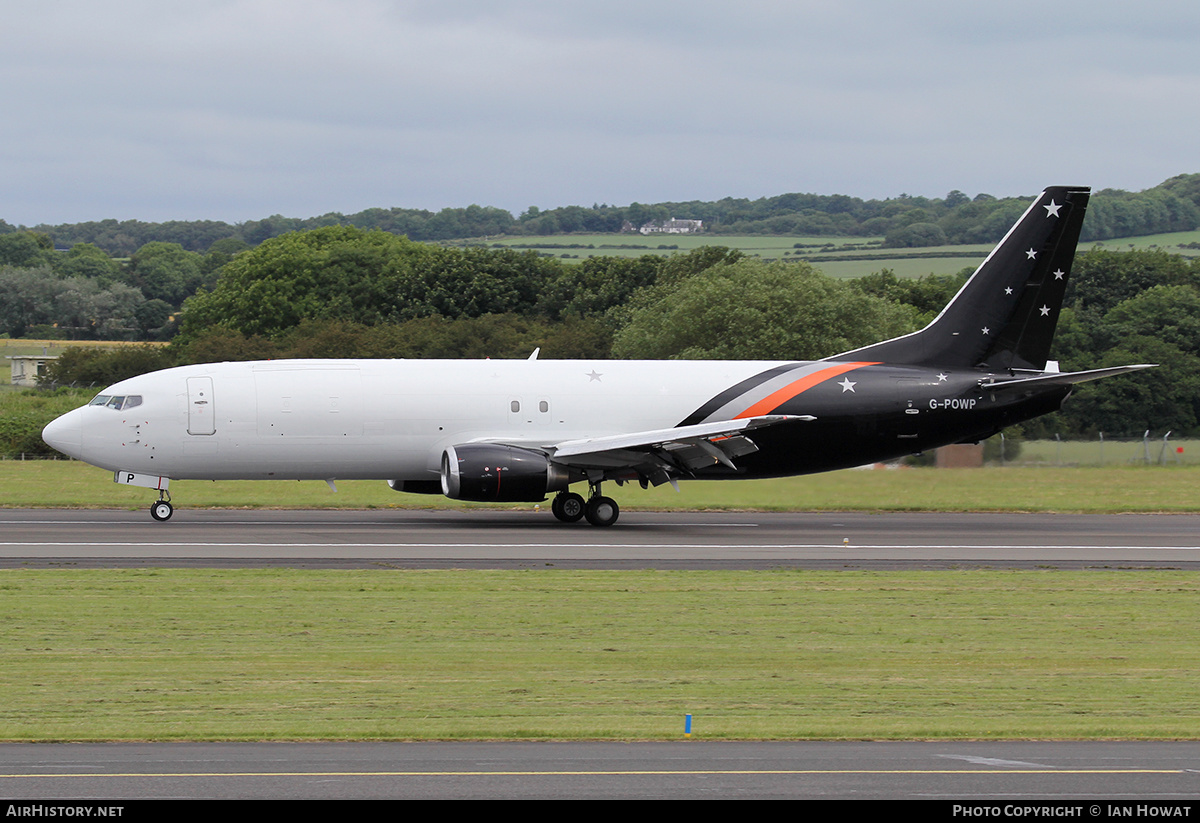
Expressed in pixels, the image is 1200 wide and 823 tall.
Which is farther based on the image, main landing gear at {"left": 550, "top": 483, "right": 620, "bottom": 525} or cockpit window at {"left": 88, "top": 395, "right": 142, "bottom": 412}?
main landing gear at {"left": 550, "top": 483, "right": 620, "bottom": 525}

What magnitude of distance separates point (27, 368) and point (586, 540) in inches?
2916

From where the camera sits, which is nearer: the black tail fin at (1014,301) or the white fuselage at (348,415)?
the white fuselage at (348,415)

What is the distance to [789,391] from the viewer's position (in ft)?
115

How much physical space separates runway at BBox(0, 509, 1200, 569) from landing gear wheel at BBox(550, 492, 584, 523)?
0.55 m

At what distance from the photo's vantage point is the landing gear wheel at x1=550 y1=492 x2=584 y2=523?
34.8 meters

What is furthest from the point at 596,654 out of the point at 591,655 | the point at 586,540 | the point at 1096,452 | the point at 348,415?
the point at 1096,452

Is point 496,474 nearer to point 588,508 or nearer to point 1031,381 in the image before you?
point 588,508

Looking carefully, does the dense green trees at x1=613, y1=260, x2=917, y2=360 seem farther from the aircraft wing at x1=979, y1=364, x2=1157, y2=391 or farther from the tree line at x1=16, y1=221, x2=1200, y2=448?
the aircraft wing at x1=979, y1=364, x2=1157, y2=391

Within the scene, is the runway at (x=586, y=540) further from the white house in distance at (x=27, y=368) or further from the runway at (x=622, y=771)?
the white house in distance at (x=27, y=368)

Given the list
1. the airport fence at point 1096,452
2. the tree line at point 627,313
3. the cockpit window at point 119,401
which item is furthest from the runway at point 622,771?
the tree line at point 627,313

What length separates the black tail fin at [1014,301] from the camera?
36.2m

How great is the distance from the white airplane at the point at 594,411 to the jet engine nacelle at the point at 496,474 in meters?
0.05

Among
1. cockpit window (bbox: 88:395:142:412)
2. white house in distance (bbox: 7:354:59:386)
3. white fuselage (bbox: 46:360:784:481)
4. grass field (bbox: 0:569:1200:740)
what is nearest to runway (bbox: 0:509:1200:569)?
white fuselage (bbox: 46:360:784:481)

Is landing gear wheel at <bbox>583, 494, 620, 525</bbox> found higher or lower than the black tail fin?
lower
